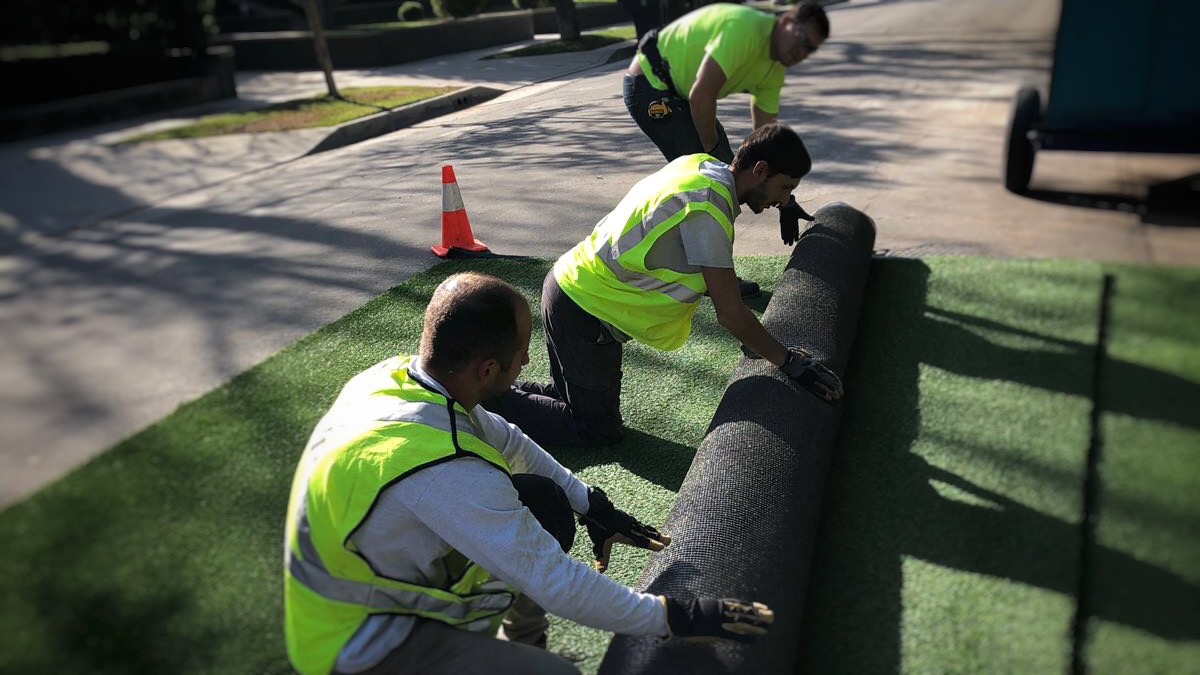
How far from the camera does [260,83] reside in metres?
14.9

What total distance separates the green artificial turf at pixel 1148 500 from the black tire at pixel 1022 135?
7.61 feet

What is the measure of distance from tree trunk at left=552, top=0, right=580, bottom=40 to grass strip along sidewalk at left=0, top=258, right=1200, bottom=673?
49.9 feet

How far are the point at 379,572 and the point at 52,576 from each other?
156 cm

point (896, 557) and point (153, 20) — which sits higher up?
point (153, 20)

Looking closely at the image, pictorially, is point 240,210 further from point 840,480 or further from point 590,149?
point 840,480

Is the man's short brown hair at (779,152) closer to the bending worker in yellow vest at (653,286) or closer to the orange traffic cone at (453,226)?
the bending worker in yellow vest at (653,286)

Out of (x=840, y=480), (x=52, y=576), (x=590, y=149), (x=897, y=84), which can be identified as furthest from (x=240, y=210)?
(x=897, y=84)

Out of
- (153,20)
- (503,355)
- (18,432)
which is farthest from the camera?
(153,20)

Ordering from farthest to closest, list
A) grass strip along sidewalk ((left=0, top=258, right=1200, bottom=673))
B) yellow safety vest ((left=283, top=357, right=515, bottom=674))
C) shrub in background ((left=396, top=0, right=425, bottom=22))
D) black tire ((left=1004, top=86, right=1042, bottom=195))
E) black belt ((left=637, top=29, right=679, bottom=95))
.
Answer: shrub in background ((left=396, top=0, right=425, bottom=22))
black tire ((left=1004, top=86, right=1042, bottom=195))
black belt ((left=637, top=29, right=679, bottom=95))
grass strip along sidewalk ((left=0, top=258, right=1200, bottom=673))
yellow safety vest ((left=283, top=357, right=515, bottom=674))

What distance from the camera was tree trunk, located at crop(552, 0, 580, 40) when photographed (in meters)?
18.0

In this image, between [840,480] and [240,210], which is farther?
[240,210]

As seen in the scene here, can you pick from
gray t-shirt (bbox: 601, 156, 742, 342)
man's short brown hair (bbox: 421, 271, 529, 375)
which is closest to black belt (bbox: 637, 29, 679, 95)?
gray t-shirt (bbox: 601, 156, 742, 342)

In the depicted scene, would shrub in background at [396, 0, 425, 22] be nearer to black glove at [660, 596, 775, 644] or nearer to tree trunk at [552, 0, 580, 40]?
tree trunk at [552, 0, 580, 40]

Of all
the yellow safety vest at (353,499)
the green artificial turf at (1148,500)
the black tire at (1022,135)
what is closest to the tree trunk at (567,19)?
the black tire at (1022,135)
